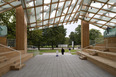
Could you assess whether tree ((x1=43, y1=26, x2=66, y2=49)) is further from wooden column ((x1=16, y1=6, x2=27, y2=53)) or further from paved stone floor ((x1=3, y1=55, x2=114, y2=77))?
paved stone floor ((x1=3, y1=55, x2=114, y2=77))

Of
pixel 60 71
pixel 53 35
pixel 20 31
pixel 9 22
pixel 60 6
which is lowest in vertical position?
pixel 60 71

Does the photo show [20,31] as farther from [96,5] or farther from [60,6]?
[96,5]

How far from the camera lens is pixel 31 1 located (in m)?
9.47

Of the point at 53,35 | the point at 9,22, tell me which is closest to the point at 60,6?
the point at 9,22

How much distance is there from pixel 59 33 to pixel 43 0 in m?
23.3

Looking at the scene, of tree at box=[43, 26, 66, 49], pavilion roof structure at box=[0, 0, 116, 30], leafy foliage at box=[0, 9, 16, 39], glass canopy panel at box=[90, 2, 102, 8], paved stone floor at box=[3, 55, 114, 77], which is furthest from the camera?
tree at box=[43, 26, 66, 49]

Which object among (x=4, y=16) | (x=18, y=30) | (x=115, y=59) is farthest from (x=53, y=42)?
(x=115, y=59)

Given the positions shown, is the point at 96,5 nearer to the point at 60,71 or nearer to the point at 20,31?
the point at 60,71

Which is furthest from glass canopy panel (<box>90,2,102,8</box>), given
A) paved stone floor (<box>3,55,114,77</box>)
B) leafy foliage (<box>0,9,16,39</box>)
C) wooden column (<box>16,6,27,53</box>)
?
leafy foliage (<box>0,9,16,39</box>)

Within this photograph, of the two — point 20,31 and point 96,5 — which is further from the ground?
point 96,5

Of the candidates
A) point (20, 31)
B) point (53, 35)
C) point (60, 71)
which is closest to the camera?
point (60, 71)

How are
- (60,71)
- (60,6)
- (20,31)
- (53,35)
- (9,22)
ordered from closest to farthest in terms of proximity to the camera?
(60,71), (20,31), (60,6), (9,22), (53,35)

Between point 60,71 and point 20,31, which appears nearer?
point 60,71

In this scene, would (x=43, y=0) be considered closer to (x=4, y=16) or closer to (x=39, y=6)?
(x=39, y=6)
